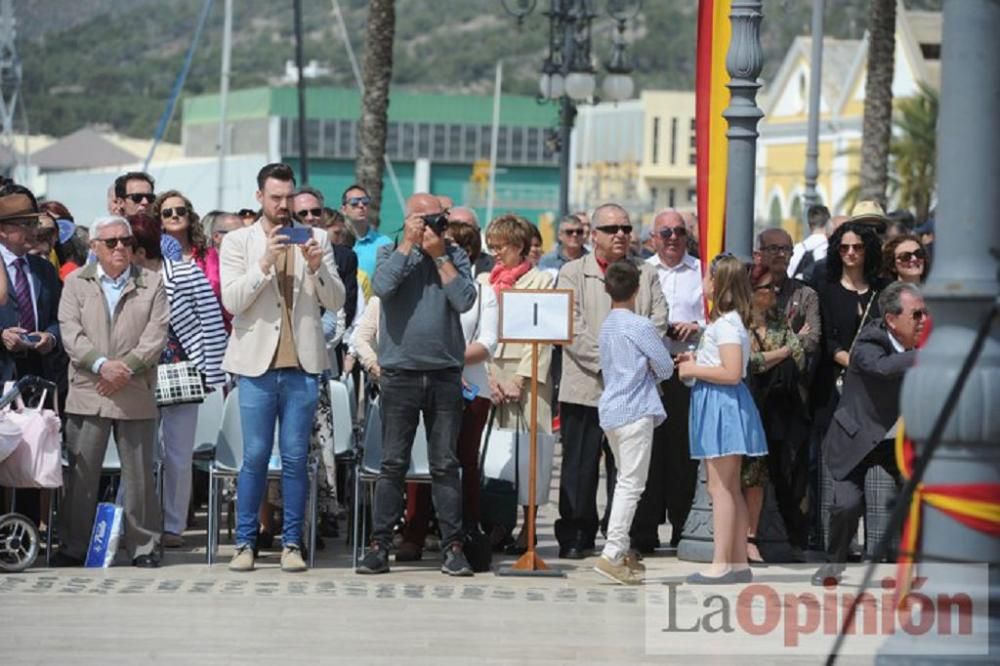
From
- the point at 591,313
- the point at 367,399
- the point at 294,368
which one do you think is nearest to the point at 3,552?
the point at 294,368

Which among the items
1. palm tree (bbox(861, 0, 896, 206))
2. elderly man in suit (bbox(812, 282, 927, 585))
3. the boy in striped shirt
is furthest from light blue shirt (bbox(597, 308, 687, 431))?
palm tree (bbox(861, 0, 896, 206))

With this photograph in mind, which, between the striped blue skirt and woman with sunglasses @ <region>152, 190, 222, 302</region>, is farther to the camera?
woman with sunglasses @ <region>152, 190, 222, 302</region>

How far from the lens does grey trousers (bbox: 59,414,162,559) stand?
40.2ft

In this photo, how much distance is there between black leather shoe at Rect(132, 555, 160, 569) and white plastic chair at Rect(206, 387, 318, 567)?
1.03 feet

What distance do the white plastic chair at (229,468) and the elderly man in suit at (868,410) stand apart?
2.97m

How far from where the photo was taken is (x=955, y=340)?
257 inches

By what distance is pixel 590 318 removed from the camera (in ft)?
43.5

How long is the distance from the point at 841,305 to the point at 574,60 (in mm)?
17263

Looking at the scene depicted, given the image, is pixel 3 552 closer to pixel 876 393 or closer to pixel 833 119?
pixel 876 393

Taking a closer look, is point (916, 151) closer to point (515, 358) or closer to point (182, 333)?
point (515, 358)

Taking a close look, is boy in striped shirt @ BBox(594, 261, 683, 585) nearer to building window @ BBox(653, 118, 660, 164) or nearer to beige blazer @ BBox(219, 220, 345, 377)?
beige blazer @ BBox(219, 220, 345, 377)

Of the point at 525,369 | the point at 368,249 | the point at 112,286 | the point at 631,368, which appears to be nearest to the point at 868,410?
the point at 631,368

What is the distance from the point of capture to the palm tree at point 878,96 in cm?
2817

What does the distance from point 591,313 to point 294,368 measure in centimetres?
210
